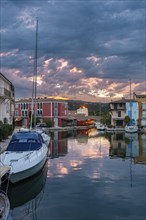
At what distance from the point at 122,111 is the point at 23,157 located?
72.7 m

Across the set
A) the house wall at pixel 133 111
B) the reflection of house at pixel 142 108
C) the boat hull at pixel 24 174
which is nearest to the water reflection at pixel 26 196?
the boat hull at pixel 24 174

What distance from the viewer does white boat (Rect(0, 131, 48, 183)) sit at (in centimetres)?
1884

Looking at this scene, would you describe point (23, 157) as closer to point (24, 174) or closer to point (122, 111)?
point (24, 174)

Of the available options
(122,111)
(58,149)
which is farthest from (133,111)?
(58,149)

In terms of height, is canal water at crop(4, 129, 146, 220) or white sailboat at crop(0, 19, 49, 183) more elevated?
white sailboat at crop(0, 19, 49, 183)

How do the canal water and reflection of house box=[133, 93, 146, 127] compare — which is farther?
reflection of house box=[133, 93, 146, 127]

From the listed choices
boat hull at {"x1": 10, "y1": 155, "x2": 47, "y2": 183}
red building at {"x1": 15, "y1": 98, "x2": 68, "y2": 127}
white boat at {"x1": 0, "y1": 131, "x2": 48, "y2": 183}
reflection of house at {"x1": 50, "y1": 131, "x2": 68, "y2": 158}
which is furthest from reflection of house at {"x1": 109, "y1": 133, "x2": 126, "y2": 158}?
red building at {"x1": 15, "y1": 98, "x2": 68, "y2": 127}

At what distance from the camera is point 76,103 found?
654ft

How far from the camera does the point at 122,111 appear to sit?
301 ft

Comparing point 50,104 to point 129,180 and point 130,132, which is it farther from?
point 129,180

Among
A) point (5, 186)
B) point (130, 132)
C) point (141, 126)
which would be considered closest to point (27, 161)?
point (5, 186)

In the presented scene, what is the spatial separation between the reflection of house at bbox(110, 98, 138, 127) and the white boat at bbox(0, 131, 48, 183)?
→ 6419cm

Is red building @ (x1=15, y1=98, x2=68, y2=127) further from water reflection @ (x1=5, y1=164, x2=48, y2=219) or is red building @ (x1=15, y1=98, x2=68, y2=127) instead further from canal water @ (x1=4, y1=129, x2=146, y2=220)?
water reflection @ (x1=5, y1=164, x2=48, y2=219)

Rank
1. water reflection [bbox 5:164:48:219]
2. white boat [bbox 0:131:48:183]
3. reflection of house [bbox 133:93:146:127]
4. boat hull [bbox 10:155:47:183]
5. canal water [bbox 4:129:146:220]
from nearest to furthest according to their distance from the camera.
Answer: canal water [bbox 4:129:146:220] → water reflection [bbox 5:164:48:219] → boat hull [bbox 10:155:47:183] → white boat [bbox 0:131:48:183] → reflection of house [bbox 133:93:146:127]
